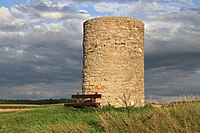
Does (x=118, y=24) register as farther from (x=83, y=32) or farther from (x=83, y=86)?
(x=83, y=86)

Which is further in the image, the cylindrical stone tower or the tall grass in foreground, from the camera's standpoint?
the cylindrical stone tower

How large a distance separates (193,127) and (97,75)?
8.62m

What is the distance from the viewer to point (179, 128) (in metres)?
7.74

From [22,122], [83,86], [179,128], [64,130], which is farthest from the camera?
[83,86]

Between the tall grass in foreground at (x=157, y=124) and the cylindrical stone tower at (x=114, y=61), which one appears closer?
the tall grass in foreground at (x=157, y=124)

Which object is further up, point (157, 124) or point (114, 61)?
Result: point (114, 61)

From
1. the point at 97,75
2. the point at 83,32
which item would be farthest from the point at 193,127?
the point at 83,32

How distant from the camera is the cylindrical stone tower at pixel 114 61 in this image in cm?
1611

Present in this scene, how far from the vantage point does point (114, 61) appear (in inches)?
635

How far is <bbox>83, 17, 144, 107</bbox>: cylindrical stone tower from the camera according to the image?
16.1 m

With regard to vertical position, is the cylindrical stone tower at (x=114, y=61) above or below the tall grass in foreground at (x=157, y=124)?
above

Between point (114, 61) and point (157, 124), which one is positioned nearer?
point (157, 124)

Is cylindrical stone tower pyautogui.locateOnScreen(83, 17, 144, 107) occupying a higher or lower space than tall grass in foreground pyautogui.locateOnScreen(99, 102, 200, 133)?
higher

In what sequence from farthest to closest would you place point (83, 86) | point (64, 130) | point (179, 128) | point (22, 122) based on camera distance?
point (83, 86) < point (22, 122) < point (64, 130) < point (179, 128)
